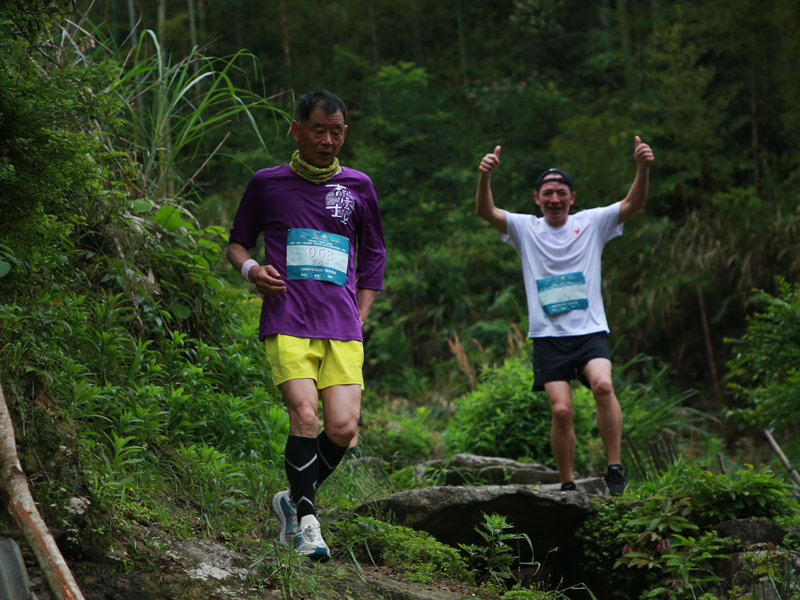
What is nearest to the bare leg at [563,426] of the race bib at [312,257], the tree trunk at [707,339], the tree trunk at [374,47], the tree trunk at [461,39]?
the race bib at [312,257]

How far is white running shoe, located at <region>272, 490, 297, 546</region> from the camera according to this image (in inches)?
109

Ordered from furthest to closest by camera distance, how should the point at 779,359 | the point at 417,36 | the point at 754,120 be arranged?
the point at 417,36 → the point at 754,120 → the point at 779,359

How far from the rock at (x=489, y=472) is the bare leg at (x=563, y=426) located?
0.52 m

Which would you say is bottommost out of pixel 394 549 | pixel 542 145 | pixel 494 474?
pixel 494 474

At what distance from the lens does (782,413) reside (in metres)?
4.51

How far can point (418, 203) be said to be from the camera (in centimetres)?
1356

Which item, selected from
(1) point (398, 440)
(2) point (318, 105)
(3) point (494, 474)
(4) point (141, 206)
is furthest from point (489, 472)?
(2) point (318, 105)

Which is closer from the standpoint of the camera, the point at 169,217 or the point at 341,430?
the point at 341,430

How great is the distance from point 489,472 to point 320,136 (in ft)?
8.93

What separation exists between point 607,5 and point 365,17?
18.0 feet

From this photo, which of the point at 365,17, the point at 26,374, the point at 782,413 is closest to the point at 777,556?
the point at 782,413

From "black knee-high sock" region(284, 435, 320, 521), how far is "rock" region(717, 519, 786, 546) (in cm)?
195

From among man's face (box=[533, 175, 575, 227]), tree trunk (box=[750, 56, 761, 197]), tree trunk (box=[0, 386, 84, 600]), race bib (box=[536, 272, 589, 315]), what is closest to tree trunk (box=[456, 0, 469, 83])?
tree trunk (box=[750, 56, 761, 197])

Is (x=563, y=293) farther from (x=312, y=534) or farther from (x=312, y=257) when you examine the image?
(x=312, y=534)
